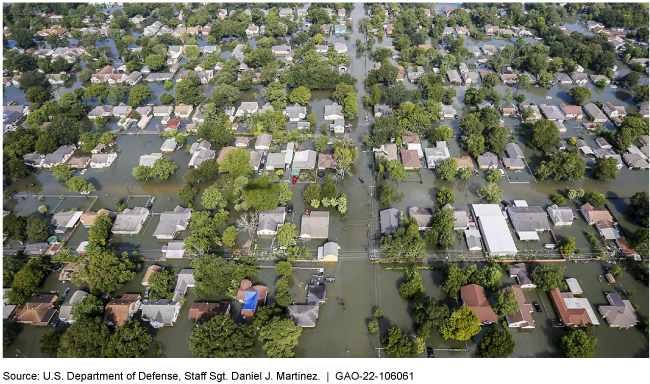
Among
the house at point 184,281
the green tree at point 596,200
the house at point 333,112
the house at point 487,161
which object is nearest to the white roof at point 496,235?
the house at point 487,161

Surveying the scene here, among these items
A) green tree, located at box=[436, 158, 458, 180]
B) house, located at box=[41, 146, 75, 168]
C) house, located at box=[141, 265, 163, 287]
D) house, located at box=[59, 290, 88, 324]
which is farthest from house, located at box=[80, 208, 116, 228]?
green tree, located at box=[436, 158, 458, 180]

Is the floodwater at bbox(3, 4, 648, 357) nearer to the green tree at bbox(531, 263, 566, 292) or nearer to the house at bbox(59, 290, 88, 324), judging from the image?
the green tree at bbox(531, 263, 566, 292)

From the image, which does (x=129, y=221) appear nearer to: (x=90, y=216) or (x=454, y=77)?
(x=90, y=216)

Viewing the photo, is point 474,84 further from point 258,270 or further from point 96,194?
point 96,194

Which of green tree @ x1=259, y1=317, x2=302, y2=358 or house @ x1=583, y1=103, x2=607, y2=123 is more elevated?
green tree @ x1=259, y1=317, x2=302, y2=358

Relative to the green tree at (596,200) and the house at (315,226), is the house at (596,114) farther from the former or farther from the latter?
the house at (315,226)

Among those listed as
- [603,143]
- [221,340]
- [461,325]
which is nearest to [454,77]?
[603,143]
